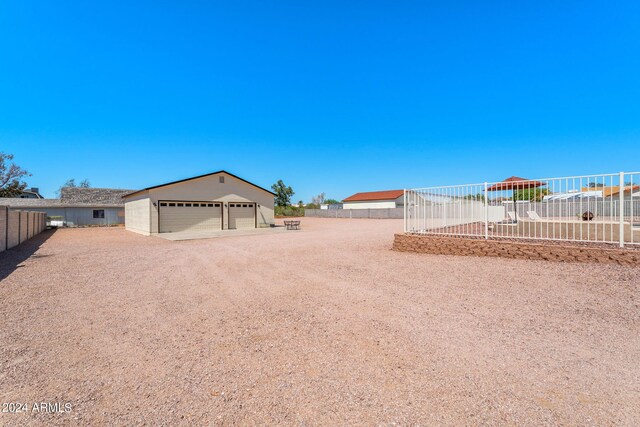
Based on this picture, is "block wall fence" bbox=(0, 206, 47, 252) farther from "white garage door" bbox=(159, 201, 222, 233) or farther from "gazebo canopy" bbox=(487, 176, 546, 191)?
"gazebo canopy" bbox=(487, 176, 546, 191)

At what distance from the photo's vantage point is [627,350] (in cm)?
300

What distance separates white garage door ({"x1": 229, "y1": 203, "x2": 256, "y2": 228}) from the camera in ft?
69.1

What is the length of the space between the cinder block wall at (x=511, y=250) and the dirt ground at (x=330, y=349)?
42cm

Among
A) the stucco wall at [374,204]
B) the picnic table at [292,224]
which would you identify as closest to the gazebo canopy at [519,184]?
the picnic table at [292,224]

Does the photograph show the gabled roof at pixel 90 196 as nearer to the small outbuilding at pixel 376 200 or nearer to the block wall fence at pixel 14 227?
the block wall fence at pixel 14 227

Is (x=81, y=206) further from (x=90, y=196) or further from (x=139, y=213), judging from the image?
(x=139, y=213)

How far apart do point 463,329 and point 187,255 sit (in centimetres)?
895

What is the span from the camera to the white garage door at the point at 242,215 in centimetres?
2105

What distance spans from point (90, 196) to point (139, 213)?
17.1 metres

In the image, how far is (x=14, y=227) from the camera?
40.2 ft

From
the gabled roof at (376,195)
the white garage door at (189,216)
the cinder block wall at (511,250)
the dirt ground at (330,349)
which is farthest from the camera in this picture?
the gabled roof at (376,195)

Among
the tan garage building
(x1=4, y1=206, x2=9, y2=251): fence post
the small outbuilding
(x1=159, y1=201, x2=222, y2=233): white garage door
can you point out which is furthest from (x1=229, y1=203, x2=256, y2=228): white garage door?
the small outbuilding

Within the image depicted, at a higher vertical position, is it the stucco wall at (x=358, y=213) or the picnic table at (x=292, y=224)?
the stucco wall at (x=358, y=213)

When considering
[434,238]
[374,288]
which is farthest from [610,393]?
[434,238]
